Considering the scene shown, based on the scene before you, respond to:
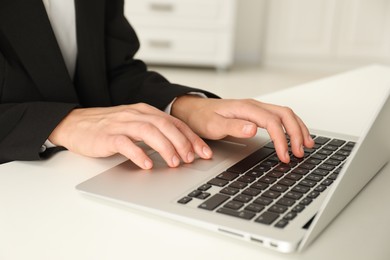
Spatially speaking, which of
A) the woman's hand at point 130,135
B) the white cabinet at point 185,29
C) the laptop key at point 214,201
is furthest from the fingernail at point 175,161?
the white cabinet at point 185,29

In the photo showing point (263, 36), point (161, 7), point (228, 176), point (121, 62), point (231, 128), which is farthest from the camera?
point (263, 36)

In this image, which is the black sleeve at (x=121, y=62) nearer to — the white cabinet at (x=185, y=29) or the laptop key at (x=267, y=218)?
the laptop key at (x=267, y=218)

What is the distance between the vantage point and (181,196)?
1.70 ft

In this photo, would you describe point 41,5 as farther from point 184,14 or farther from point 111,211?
point 184,14

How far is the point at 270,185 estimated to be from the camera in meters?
0.55

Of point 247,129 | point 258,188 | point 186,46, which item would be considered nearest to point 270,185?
point 258,188

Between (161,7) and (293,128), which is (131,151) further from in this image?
(161,7)

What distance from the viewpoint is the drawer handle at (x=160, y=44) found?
3.94 metres

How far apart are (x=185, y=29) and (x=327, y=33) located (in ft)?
3.53

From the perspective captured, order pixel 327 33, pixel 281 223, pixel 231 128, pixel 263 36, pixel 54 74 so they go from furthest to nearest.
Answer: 1. pixel 263 36
2. pixel 327 33
3. pixel 54 74
4. pixel 231 128
5. pixel 281 223

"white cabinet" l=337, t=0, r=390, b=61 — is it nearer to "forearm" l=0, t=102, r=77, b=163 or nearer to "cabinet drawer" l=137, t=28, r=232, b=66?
"cabinet drawer" l=137, t=28, r=232, b=66

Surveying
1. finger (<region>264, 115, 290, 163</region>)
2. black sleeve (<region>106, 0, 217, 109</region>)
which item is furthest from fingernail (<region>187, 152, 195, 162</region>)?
black sleeve (<region>106, 0, 217, 109</region>)

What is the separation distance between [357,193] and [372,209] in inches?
1.3

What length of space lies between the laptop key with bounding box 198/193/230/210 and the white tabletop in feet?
0.08
